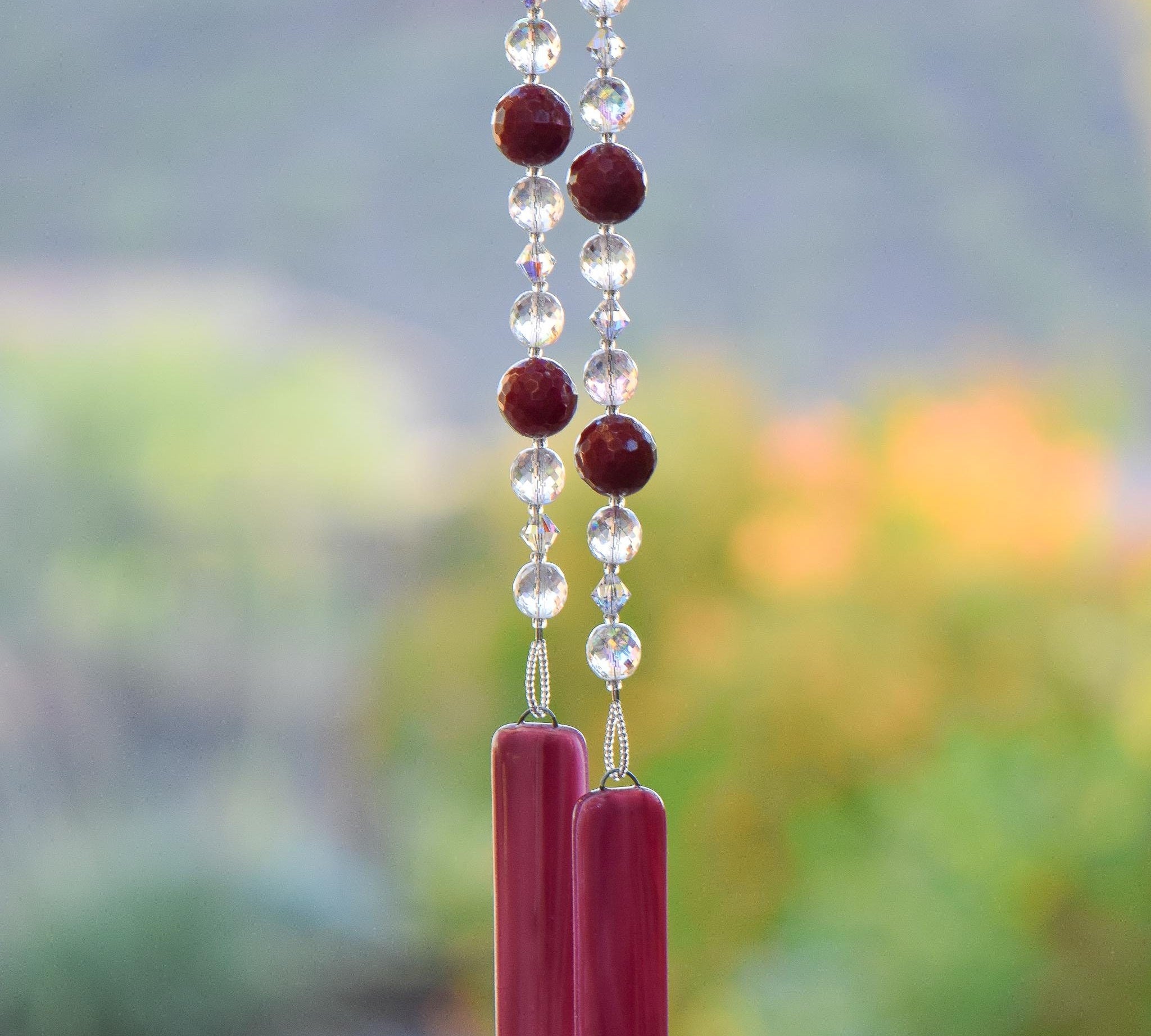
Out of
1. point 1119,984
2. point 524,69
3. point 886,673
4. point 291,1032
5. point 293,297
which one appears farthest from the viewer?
point 293,297

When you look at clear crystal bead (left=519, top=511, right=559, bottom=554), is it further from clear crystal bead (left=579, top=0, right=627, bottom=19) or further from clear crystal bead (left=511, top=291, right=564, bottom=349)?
clear crystal bead (left=579, top=0, right=627, bottom=19)

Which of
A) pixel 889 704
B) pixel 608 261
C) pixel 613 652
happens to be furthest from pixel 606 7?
pixel 889 704

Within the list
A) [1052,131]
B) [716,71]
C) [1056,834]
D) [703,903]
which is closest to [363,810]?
[703,903]

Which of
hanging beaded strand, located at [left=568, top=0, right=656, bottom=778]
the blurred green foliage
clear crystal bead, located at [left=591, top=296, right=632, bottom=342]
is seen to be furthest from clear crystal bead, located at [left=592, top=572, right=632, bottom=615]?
the blurred green foliage

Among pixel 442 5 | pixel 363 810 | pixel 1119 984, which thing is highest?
pixel 442 5

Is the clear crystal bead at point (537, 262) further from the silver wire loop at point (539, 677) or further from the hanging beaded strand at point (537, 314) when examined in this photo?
the silver wire loop at point (539, 677)

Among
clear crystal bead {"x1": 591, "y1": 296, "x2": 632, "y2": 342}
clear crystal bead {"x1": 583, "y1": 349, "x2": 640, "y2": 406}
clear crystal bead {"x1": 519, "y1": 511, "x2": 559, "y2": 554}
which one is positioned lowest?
clear crystal bead {"x1": 519, "y1": 511, "x2": 559, "y2": 554}

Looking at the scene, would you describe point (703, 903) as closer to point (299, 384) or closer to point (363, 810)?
point (363, 810)
